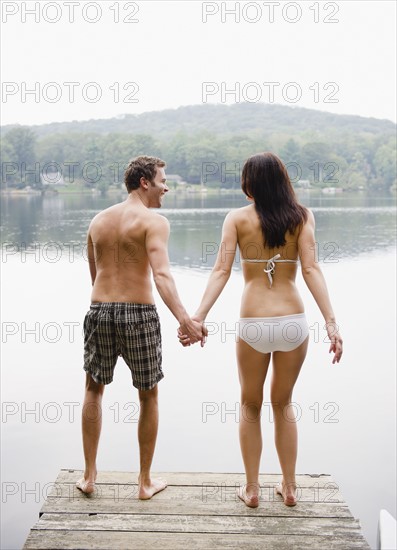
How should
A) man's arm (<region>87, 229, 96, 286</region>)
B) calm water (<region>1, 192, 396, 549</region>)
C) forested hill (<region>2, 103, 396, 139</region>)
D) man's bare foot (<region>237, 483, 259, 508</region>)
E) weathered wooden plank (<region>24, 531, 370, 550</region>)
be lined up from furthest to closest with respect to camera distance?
forested hill (<region>2, 103, 396, 139</region>)
calm water (<region>1, 192, 396, 549</region>)
man's arm (<region>87, 229, 96, 286</region>)
man's bare foot (<region>237, 483, 259, 508</region>)
weathered wooden plank (<region>24, 531, 370, 550</region>)

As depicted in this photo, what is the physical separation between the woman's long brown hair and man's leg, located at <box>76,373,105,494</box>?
1104mm

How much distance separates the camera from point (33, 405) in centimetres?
866

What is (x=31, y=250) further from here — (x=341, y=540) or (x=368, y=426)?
(x=341, y=540)

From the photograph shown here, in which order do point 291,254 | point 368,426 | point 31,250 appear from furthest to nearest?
point 31,250 < point 368,426 < point 291,254

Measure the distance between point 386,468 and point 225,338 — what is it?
6.08 m

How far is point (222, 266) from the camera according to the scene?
329 centimetres

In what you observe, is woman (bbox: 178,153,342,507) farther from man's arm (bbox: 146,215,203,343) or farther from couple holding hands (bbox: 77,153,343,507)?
man's arm (bbox: 146,215,203,343)

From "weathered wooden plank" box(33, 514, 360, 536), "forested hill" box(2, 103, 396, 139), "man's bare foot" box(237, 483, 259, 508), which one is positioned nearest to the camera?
"weathered wooden plank" box(33, 514, 360, 536)

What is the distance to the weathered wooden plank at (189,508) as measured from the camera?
10.7ft

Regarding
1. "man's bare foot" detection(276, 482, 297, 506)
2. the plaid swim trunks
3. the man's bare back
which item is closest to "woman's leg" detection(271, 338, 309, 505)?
"man's bare foot" detection(276, 482, 297, 506)

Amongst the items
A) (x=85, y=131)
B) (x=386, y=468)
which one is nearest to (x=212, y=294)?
(x=386, y=468)

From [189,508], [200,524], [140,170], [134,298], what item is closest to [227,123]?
[140,170]

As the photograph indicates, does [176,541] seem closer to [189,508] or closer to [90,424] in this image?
[189,508]

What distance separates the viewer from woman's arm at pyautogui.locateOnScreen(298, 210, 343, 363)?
322 cm
